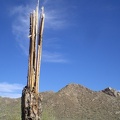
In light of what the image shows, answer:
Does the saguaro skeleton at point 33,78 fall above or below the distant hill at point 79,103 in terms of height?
below

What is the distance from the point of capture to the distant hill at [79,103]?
361ft

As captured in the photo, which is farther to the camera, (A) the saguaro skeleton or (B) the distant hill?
(B) the distant hill

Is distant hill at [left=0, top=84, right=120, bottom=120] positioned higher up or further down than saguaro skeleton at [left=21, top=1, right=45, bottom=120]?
higher up

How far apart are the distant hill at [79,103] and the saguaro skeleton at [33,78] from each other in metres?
85.1

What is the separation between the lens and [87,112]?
117688mm

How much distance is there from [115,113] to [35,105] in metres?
106

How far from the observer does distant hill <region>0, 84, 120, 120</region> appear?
109988mm

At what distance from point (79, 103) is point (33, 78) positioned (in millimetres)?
125062

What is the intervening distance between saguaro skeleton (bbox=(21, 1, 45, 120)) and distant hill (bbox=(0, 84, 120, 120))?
8511 centimetres

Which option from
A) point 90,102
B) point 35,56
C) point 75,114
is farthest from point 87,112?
point 35,56

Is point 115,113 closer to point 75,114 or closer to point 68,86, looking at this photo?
point 75,114

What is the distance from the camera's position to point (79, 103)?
13562 cm

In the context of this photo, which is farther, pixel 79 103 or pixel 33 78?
pixel 79 103

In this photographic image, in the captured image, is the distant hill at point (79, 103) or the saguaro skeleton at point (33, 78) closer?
the saguaro skeleton at point (33, 78)
